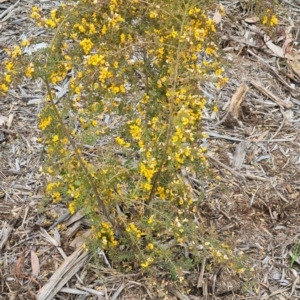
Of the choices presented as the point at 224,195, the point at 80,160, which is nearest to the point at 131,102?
the point at 80,160

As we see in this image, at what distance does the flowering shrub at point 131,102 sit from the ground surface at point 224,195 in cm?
28

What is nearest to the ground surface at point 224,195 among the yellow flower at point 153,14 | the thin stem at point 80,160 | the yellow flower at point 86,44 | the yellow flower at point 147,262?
the yellow flower at point 147,262

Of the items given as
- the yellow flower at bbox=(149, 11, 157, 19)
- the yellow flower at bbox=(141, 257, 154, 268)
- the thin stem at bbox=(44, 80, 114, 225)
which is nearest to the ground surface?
the yellow flower at bbox=(141, 257, 154, 268)

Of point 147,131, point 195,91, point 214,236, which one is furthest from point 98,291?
point 195,91

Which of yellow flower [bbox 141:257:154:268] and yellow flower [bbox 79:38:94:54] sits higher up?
yellow flower [bbox 79:38:94:54]

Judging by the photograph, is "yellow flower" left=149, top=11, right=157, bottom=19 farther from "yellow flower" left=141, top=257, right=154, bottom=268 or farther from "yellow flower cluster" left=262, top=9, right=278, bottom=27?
"yellow flower" left=141, top=257, right=154, bottom=268

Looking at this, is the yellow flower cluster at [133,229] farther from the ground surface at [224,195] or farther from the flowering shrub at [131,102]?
the ground surface at [224,195]

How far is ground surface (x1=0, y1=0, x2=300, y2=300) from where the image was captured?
329cm

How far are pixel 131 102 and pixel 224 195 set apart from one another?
1176 mm

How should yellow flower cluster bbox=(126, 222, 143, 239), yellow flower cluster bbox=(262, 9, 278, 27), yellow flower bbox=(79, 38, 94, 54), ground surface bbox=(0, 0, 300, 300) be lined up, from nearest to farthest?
yellow flower bbox=(79, 38, 94, 54), yellow flower cluster bbox=(126, 222, 143, 239), yellow flower cluster bbox=(262, 9, 278, 27), ground surface bbox=(0, 0, 300, 300)

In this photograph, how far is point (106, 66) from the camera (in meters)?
2.67

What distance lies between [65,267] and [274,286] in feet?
3.90

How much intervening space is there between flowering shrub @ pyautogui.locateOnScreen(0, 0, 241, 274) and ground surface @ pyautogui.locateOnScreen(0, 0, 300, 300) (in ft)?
0.92

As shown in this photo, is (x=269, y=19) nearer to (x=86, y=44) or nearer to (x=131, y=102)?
(x=131, y=102)
